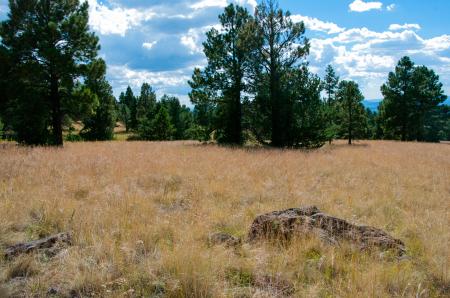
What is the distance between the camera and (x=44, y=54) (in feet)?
59.8

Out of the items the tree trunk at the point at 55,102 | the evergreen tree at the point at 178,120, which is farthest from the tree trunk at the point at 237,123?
the evergreen tree at the point at 178,120

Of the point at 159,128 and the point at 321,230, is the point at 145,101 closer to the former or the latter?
the point at 159,128

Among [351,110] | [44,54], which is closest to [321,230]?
[44,54]

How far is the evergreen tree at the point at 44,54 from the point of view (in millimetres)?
18844

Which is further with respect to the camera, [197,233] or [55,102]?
[55,102]

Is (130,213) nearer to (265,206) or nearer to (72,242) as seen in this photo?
(72,242)

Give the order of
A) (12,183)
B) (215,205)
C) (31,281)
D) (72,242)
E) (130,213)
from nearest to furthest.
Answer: (31,281), (72,242), (130,213), (215,205), (12,183)

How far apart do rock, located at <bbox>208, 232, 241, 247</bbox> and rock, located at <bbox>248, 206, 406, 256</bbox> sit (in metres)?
0.28

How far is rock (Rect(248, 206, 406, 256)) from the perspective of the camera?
16.0 feet

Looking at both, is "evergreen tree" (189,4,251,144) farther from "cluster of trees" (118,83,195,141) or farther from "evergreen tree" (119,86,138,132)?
"evergreen tree" (119,86,138,132)

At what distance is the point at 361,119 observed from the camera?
39.9 meters

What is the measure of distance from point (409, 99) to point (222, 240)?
158 feet

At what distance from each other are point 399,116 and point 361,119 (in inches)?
455

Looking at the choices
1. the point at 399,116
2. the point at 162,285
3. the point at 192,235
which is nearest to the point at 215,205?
→ the point at 192,235
